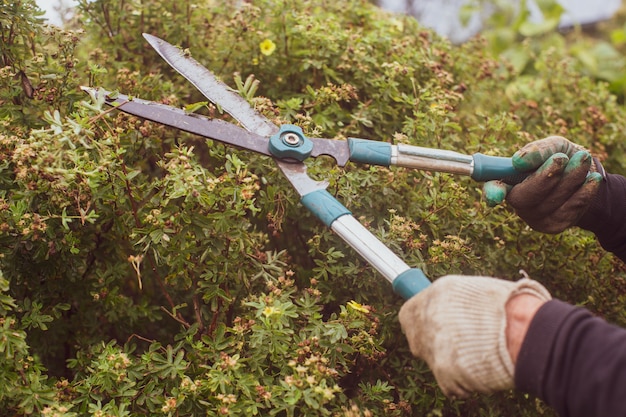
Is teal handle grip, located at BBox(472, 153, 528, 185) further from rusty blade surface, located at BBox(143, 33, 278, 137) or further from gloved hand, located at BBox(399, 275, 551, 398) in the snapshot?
rusty blade surface, located at BBox(143, 33, 278, 137)

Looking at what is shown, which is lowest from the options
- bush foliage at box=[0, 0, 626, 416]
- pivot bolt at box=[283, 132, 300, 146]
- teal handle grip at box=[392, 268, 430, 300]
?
bush foliage at box=[0, 0, 626, 416]

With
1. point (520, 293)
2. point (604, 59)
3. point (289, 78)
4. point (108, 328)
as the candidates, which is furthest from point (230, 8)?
point (604, 59)

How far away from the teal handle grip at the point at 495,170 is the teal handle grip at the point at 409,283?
1.94 ft

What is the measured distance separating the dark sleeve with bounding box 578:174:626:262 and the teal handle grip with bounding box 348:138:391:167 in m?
0.82

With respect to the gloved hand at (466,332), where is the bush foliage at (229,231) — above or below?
below

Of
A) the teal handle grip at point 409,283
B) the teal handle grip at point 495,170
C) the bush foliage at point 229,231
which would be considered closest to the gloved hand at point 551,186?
the teal handle grip at point 495,170

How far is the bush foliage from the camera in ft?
6.15

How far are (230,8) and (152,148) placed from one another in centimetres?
101

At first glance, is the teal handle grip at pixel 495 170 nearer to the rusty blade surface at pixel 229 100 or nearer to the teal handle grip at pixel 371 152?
the teal handle grip at pixel 371 152

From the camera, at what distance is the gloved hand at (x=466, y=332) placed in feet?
4.94

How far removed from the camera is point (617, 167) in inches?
127

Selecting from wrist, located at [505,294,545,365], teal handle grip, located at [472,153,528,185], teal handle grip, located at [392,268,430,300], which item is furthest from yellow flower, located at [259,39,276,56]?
wrist, located at [505,294,545,365]

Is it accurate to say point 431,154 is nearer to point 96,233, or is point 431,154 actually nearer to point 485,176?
point 485,176

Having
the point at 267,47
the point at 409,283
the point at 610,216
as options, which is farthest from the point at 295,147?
the point at 610,216
